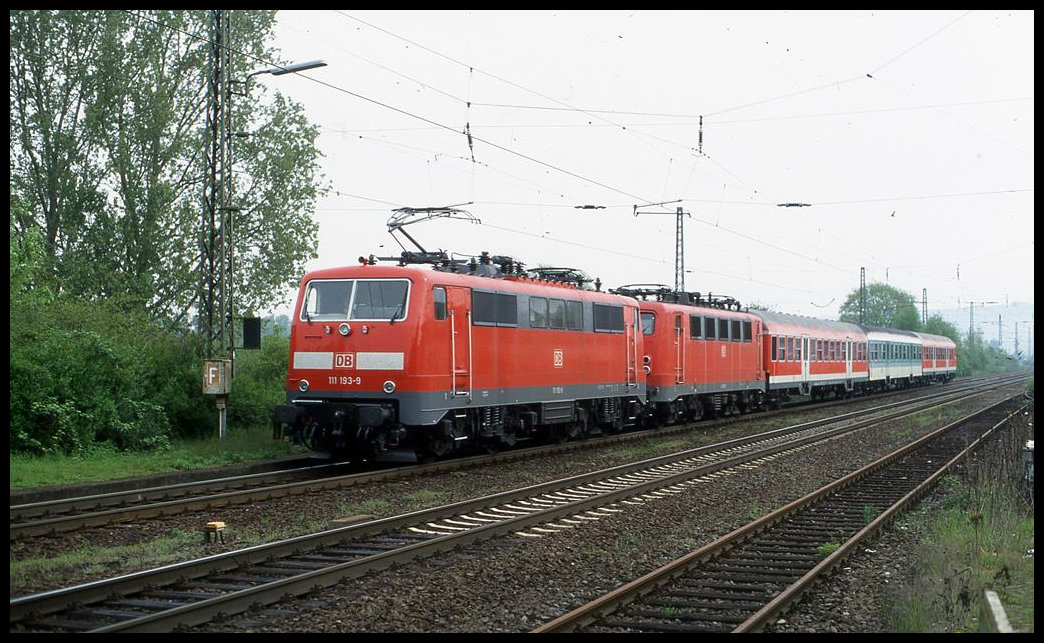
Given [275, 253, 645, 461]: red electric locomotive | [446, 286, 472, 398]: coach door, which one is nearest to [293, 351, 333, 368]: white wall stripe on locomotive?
[275, 253, 645, 461]: red electric locomotive

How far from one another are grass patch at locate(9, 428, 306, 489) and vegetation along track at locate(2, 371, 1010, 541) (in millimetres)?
799

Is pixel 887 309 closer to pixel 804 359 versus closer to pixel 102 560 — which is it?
pixel 804 359

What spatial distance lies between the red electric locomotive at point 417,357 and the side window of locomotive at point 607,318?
2160mm

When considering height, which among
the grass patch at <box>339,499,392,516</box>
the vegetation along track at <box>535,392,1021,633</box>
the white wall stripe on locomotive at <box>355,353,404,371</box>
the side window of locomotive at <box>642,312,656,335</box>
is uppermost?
the side window of locomotive at <box>642,312,656,335</box>

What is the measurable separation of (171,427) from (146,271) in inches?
443

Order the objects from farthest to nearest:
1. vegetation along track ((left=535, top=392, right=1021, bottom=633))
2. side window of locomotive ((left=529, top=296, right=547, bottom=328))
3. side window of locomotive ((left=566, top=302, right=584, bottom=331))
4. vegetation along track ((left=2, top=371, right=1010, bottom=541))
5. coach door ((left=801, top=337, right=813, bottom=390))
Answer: coach door ((left=801, top=337, right=813, bottom=390))
side window of locomotive ((left=566, top=302, right=584, bottom=331))
side window of locomotive ((left=529, top=296, right=547, bottom=328))
vegetation along track ((left=2, top=371, right=1010, bottom=541))
vegetation along track ((left=535, top=392, right=1021, bottom=633))

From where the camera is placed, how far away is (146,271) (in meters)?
27.6

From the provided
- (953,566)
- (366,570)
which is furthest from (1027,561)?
(366,570)

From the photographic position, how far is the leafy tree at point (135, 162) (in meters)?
27.5

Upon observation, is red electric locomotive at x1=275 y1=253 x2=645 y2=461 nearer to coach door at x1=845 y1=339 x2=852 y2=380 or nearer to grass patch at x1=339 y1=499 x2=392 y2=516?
grass patch at x1=339 y1=499 x2=392 y2=516

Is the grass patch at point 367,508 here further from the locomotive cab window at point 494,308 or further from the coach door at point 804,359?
the coach door at point 804,359

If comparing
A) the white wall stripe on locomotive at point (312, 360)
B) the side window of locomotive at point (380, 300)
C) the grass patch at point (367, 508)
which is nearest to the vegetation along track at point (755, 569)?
the grass patch at point (367, 508)

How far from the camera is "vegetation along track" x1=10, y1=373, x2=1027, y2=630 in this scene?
7.08 meters

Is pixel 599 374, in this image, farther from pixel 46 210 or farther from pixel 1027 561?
pixel 46 210
